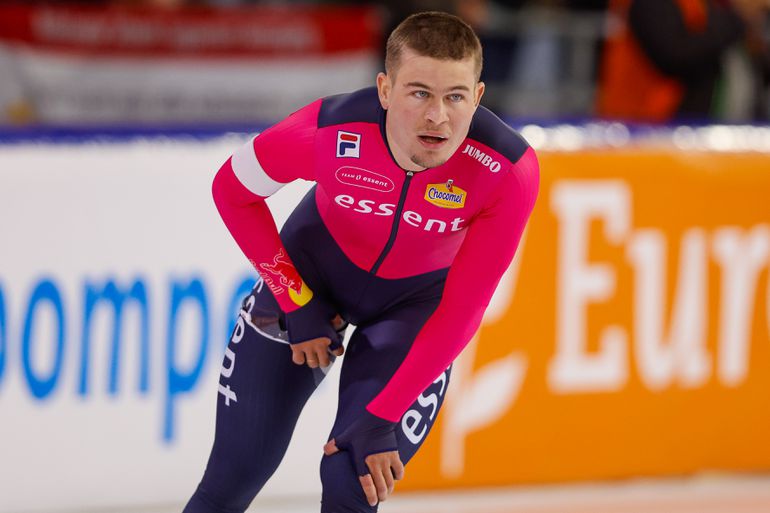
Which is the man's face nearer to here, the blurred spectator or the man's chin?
the man's chin

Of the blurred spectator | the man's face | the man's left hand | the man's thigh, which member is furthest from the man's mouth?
the blurred spectator

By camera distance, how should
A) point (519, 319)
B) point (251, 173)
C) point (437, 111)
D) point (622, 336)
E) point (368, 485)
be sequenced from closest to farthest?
point (437, 111)
point (368, 485)
point (251, 173)
point (519, 319)
point (622, 336)

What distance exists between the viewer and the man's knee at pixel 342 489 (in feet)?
9.16

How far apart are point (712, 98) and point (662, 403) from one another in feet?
5.90

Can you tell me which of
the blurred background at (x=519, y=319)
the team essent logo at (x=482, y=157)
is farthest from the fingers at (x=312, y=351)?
the blurred background at (x=519, y=319)

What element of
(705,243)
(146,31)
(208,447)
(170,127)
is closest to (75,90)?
(146,31)

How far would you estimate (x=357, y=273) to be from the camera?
10.0 ft

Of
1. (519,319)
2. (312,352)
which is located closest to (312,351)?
(312,352)

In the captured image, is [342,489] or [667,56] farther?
[667,56]

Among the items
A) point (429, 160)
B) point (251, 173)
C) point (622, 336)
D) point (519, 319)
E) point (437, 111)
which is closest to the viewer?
point (437, 111)

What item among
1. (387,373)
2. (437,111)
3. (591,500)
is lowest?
(591,500)

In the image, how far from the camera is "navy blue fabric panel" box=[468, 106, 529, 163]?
9.23ft

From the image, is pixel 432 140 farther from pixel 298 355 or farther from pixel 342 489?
pixel 342 489

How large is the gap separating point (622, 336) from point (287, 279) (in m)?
1.94
